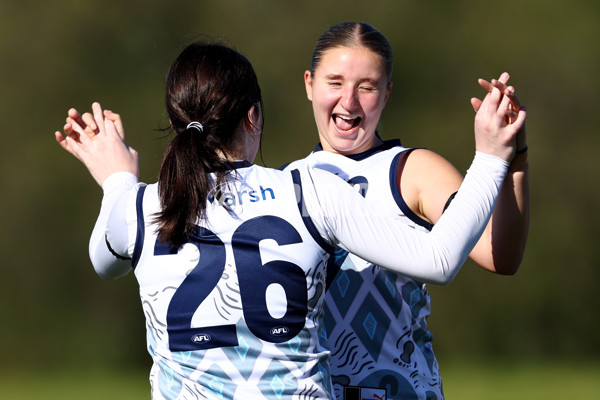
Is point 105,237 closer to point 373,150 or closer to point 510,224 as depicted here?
point 373,150

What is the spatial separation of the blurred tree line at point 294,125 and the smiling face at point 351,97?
9044 mm

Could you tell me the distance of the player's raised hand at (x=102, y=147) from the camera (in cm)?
232

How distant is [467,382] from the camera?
10695 mm

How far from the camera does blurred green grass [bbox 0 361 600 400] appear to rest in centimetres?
995

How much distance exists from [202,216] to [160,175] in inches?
6.1

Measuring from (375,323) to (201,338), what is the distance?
0.72 m

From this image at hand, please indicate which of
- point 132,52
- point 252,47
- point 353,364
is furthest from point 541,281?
point 353,364

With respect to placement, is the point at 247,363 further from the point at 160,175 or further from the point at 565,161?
the point at 565,161

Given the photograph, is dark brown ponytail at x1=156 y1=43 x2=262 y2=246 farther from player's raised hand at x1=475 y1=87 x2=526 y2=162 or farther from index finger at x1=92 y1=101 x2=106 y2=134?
player's raised hand at x1=475 y1=87 x2=526 y2=162

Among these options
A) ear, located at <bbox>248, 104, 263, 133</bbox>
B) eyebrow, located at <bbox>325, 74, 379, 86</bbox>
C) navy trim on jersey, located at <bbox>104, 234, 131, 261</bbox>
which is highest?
eyebrow, located at <bbox>325, 74, 379, 86</bbox>

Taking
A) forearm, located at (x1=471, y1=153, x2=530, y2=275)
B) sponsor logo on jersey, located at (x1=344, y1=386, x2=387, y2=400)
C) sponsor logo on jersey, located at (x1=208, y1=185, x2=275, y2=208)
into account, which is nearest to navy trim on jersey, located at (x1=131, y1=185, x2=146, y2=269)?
sponsor logo on jersey, located at (x1=208, y1=185, x2=275, y2=208)

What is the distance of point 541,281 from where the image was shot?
40.8 feet

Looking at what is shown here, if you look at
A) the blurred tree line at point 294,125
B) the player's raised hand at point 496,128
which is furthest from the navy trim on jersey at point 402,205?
the blurred tree line at point 294,125

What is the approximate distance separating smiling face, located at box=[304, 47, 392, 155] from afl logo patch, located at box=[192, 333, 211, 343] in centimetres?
99
